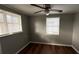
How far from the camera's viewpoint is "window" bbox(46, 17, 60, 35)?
418 centimetres

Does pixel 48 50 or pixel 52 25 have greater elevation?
pixel 52 25

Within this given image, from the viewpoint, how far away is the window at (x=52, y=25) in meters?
4.18

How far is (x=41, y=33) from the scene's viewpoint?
14.8ft

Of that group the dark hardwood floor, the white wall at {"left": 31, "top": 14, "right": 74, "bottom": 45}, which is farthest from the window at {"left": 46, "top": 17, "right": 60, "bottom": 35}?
the dark hardwood floor

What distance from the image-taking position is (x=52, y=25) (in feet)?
14.1

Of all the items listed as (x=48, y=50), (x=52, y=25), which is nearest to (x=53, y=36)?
(x=52, y=25)

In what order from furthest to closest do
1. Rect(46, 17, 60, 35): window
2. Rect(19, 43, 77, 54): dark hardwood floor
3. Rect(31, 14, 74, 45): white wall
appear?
1. Rect(46, 17, 60, 35): window
2. Rect(31, 14, 74, 45): white wall
3. Rect(19, 43, 77, 54): dark hardwood floor

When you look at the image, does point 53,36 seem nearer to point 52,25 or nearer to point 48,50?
point 52,25

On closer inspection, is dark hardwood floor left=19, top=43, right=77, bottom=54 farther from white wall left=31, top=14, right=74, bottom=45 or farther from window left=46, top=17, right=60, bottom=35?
window left=46, top=17, right=60, bottom=35

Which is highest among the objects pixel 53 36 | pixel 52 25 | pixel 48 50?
pixel 52 25

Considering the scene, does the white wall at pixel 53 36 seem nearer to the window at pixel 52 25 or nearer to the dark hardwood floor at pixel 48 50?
the window at pixel 52 25
